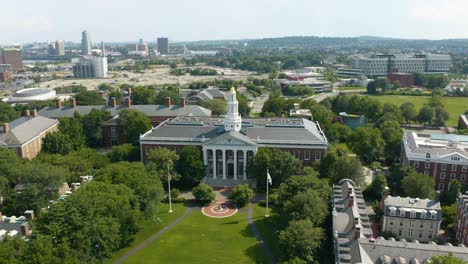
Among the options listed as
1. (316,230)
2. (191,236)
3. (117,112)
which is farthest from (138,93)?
(316,230)

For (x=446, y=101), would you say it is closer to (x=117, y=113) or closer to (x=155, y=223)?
(x=117, y=113)

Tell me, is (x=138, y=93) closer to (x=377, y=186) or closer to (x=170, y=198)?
(x=170, y=198)

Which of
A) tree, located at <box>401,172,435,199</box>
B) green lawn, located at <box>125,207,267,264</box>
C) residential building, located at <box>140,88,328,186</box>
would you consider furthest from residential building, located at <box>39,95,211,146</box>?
tree, located at <box>401,172,435,199</box>

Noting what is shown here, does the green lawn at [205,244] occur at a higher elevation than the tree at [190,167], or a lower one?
lower

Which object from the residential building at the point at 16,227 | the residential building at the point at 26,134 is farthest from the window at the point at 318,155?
the residential building at the point at 26,134

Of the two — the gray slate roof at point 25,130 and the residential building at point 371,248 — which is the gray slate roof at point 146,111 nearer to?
the gray slate roof at point 25,130
